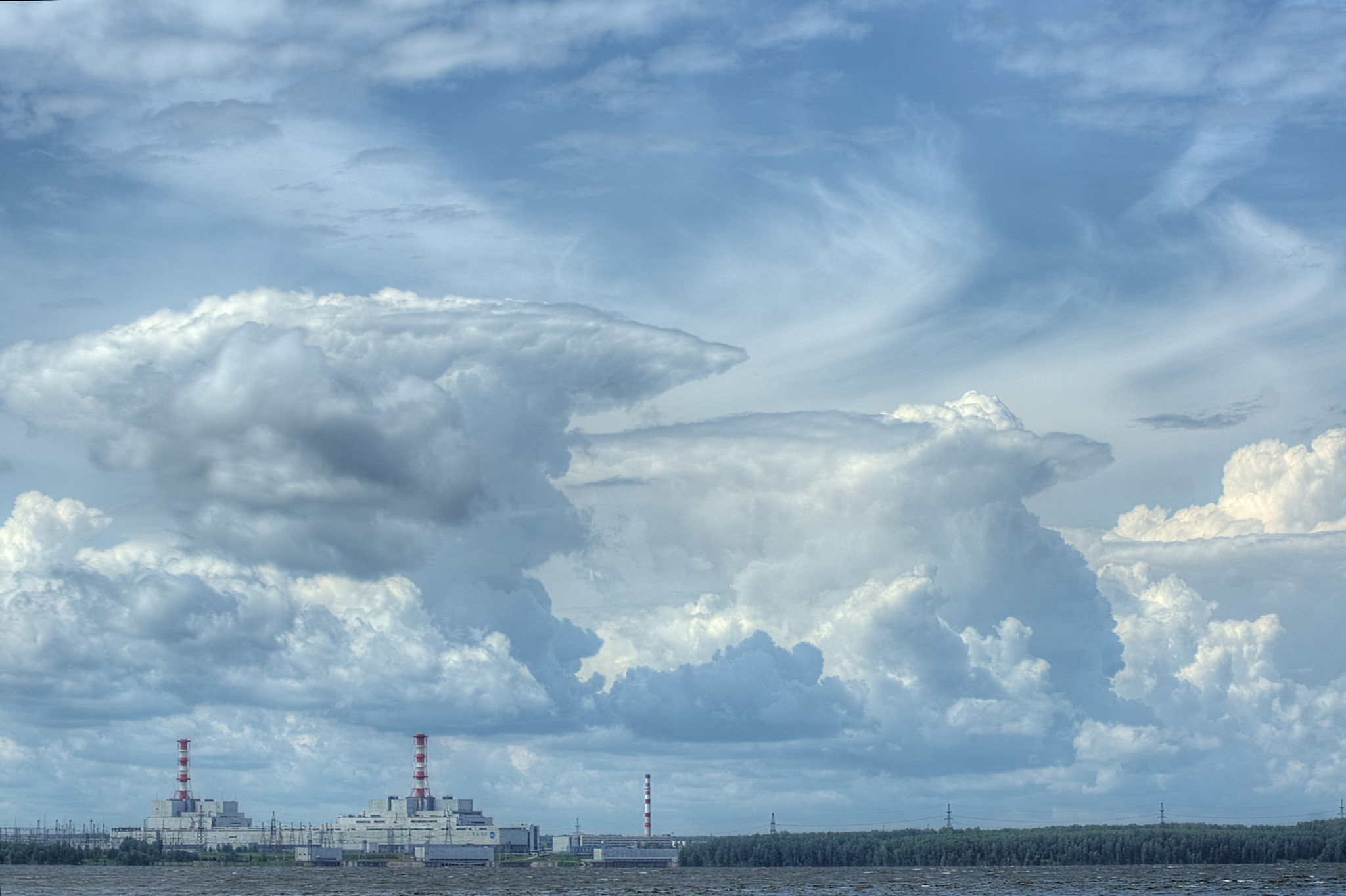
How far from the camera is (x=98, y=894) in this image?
197m

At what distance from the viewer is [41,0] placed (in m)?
31.2

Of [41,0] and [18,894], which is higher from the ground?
[41,0]

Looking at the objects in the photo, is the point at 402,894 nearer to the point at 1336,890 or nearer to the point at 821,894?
the point at 821,894

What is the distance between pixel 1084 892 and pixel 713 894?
53168 mm

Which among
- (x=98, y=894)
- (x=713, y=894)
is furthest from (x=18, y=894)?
(x=713, y=894)

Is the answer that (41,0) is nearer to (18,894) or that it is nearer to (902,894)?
(902,894)

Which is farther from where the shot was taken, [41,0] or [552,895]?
[552,895]

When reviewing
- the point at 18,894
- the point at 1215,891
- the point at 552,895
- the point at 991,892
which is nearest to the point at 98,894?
the point at 18,894

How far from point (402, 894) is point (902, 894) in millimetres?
73432

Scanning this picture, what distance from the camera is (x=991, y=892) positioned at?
632ft

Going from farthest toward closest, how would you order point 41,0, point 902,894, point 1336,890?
point 902,894 → point 1336,890 → point 41,0

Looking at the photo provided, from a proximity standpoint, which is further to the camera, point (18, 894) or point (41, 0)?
point (18, 894)

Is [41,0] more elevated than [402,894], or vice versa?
[41,0]

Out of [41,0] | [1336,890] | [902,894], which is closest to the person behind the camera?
[41,0]
